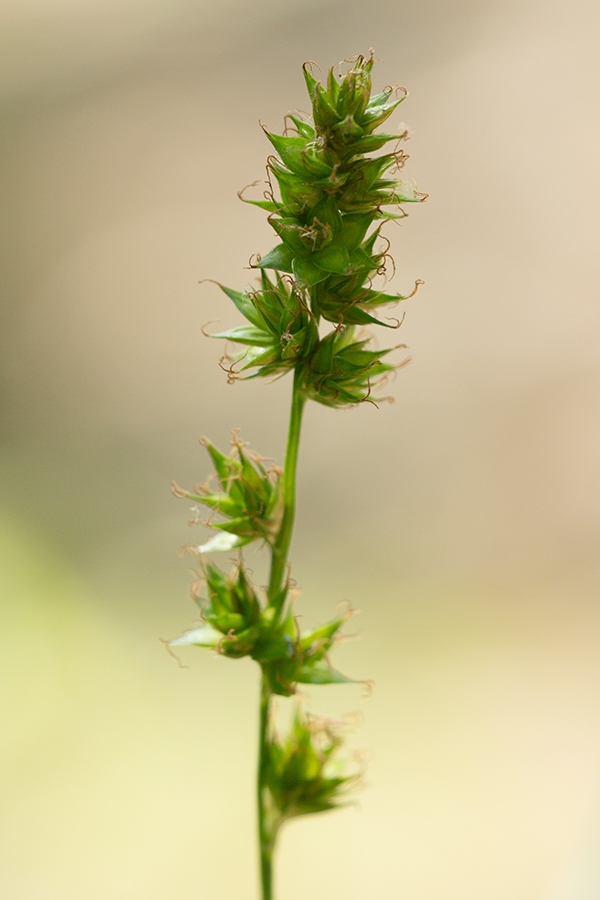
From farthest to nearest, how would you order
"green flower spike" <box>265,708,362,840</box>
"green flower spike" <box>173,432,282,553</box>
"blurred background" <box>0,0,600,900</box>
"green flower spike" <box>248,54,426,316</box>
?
"blurred background" <box>0,0,600,900</box>, "green flower spike" <box>265,708,362,840</box>, "green flower spike" <box>173,432,282,553</box>, "green flower spike" <box>248,54,426,316</box>

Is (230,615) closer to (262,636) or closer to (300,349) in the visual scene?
(262,636)

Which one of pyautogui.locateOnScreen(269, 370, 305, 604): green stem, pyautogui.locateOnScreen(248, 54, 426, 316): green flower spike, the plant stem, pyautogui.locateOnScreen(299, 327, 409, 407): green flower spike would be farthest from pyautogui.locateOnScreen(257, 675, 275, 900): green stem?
pyautogui.locateOnScreen(248, 54, 426, 316): green flower spike

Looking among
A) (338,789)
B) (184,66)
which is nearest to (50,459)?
(184,66)

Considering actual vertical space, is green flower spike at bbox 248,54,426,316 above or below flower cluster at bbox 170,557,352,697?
above

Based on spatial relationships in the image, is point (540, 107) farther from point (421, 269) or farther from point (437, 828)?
point (437, 828)

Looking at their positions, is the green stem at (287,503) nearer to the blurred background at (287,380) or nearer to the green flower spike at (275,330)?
the green flower spike at (275,330)

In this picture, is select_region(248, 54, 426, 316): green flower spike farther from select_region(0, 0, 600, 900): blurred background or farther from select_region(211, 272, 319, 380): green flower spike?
select_region(0, 0, 600, 900): blurred background

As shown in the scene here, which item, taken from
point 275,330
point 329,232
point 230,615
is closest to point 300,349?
point 275,330
